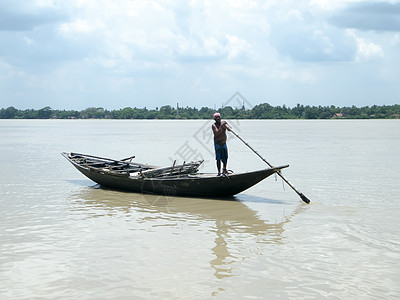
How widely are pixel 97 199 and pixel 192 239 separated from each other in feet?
13.2

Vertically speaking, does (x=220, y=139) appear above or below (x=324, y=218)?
above

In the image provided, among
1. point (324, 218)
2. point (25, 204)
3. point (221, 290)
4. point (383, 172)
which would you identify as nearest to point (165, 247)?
point (221, 290)

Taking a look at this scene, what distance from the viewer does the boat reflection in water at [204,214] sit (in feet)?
20.4

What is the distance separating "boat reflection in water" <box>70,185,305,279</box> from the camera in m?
6.21

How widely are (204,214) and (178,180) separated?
5.07 ft

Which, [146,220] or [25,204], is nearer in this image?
[146,220]

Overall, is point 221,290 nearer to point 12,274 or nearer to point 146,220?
point 12,274

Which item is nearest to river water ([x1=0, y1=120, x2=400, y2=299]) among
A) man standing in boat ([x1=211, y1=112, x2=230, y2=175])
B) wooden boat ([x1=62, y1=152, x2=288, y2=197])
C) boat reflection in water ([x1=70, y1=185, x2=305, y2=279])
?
boat reflection in water ([x1=70, y1=185, x2=305, y2=279])

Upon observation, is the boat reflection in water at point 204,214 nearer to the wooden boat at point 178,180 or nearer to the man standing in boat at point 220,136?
the wooden boat at point 178,180

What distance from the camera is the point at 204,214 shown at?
26.4 feet

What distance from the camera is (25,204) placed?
9.08 m

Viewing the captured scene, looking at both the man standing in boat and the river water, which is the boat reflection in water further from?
the man standing in boat

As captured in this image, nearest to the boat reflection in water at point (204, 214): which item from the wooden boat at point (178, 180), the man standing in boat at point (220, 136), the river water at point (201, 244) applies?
the river water at point (201, 244)

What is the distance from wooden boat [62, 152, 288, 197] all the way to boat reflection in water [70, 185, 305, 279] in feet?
0.55
